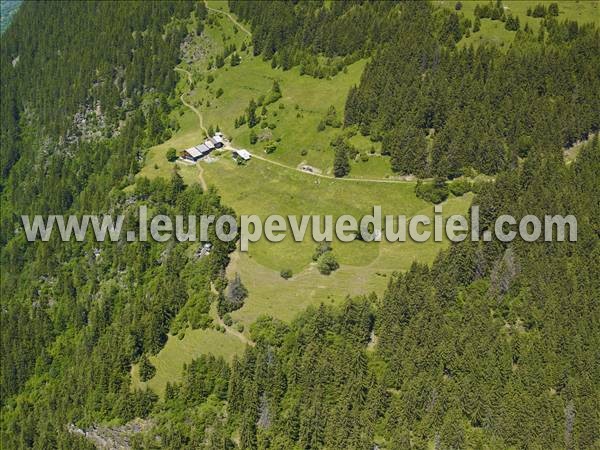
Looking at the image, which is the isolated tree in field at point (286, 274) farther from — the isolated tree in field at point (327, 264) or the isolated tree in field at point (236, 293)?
the isolated tree in field at point (236, 293)

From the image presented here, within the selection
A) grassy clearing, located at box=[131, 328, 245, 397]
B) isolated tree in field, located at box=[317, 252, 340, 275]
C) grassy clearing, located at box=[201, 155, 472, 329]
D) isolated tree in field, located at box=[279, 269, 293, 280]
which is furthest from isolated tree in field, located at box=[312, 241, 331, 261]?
grassy clearing, located at box=[131, 328, 245, 397]

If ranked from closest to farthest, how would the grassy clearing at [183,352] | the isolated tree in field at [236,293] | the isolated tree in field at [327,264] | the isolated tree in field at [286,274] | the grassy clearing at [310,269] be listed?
the grassy clearing at [183,352] → the grassy clearing at [310,269] → the isolated tree in field at [236,293] → the isolated tree in field at [327,264] → the isolated tree in field at [286,274]

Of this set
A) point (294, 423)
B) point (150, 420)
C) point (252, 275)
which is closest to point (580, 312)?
point (294, 423)

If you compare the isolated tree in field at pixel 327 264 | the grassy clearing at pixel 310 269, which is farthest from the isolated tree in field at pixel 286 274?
the isolated tree in field at pixel 327 264

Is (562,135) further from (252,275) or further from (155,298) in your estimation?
(155,298)

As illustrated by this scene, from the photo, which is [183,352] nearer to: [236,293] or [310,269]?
[236,293]

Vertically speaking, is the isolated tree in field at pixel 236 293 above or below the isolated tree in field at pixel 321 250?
below

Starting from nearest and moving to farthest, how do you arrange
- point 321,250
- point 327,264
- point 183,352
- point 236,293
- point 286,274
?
point 183,352, point 236,293, point 327,264, point 286,274, point 321,250

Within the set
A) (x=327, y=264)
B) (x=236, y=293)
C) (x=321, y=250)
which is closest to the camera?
(x=236, y=293)

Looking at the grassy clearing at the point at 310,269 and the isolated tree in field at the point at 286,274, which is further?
the isolated tree in field at the point at 286,274

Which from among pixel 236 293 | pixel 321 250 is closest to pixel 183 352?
pixel 236 293

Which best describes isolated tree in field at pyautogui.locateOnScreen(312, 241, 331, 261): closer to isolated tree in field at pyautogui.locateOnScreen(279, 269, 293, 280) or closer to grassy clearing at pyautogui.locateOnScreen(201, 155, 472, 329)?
grassy clearing at pyautogui.locateOnScreen(201, 155, 472, 329)

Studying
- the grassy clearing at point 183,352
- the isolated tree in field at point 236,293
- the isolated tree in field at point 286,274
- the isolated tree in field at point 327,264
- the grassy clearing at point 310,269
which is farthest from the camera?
the isolated tree in field at point 286,274
